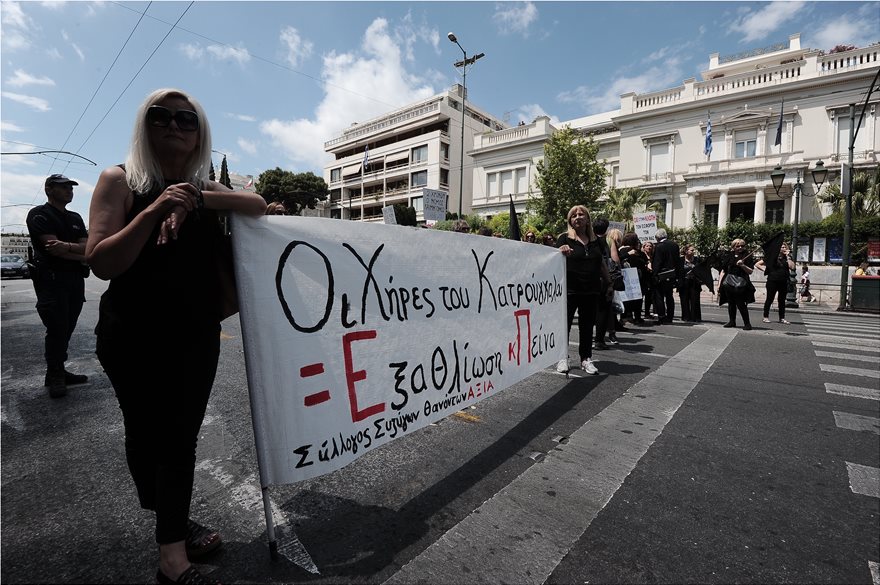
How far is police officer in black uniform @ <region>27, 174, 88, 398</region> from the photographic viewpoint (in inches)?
146

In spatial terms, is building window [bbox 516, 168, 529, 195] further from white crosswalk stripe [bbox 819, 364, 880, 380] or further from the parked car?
white crosswalk stripe [bbox 819, 364, 880, 380]

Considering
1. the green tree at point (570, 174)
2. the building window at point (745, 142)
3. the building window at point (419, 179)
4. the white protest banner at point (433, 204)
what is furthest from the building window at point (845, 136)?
the building window at point (419, 179)

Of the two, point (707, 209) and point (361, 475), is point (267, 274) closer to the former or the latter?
point (361, 475)

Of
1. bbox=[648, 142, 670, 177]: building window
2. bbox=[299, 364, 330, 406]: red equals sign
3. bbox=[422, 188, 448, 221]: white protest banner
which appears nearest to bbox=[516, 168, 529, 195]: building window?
bbox=[648, 142, 670, 177]: building window

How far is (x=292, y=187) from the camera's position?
57.7 m

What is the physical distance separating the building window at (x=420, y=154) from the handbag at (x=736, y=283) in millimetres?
47292

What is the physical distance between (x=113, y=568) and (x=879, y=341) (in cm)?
1096

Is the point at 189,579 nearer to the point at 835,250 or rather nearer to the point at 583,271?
the point at 583,271

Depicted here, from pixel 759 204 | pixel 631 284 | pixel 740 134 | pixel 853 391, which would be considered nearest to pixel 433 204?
pixel 631 284

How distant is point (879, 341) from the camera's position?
7.69m

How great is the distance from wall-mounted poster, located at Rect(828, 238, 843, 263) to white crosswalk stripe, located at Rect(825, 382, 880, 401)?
2465cm

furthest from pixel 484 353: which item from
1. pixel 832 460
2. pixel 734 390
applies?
pixel 734 390

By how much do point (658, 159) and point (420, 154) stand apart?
27.9 m

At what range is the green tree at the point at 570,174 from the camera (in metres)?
30.0
